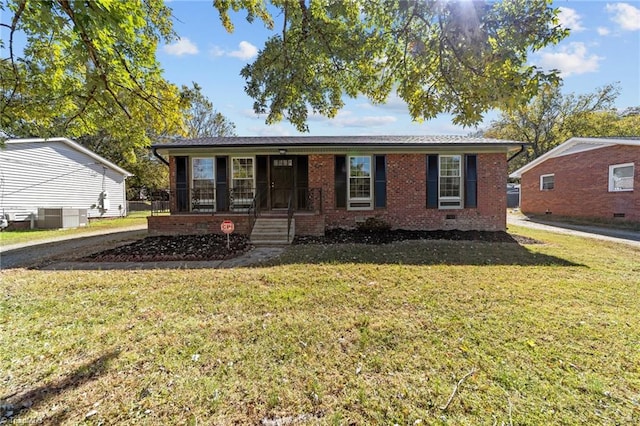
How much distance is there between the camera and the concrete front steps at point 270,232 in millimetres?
9008

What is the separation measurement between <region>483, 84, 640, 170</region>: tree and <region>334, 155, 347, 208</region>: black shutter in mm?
23197

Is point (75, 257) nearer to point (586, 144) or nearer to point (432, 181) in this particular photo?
point (432, 181)

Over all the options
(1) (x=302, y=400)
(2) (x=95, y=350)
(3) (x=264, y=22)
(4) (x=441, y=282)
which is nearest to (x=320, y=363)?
(1) (x=302, y=400)

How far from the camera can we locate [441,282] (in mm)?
5180

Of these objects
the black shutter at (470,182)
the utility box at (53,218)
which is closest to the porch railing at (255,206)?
the black shutter at (470,182)

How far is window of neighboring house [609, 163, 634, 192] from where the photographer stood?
42.9 ft

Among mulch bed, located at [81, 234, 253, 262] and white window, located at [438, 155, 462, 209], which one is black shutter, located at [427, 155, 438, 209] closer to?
white window, located at [438, 155, 462, 209]

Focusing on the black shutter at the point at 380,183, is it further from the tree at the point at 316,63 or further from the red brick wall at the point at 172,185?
the red brick wall at the point at 172,185

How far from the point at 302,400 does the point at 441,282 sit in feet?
12.0

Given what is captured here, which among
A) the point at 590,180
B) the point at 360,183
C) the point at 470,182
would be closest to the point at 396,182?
the point at 360,183

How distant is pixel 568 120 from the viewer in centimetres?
2928

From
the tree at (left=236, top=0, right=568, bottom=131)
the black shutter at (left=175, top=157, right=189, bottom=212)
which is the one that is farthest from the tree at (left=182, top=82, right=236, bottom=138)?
the tree at (left=236, top=0, right=568, bottom=131)

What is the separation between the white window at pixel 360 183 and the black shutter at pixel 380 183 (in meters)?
0.20

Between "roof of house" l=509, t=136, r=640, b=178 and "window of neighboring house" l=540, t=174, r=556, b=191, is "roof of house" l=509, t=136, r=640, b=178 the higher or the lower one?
the higher one
